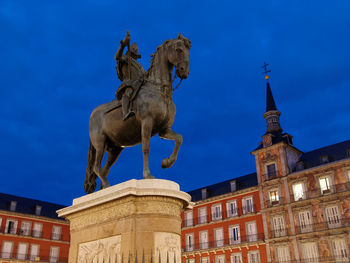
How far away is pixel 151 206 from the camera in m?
5.35

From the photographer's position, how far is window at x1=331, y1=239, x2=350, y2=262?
3042 cm

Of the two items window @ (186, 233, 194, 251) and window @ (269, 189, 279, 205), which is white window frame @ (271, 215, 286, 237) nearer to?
window @ (269, 189, 279, 205)

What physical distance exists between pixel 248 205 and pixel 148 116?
1360 inches

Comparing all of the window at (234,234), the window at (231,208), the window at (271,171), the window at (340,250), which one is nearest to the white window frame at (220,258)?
the window at (234,234)

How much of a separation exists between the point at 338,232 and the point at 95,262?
30759mm

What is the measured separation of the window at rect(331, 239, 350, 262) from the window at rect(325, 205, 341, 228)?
1.42m

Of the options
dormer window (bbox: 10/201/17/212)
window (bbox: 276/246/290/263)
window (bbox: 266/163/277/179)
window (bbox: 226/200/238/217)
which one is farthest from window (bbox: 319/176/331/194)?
dormer window (bbox: 10/201/17/212)

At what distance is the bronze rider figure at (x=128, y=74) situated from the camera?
6.06 meters

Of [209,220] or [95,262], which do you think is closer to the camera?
[95,262]

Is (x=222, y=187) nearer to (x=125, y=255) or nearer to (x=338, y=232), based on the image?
(x=338, y=232)

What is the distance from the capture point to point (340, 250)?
30891mm

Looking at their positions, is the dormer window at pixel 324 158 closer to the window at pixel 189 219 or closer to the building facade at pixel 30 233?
the window at pixel 189 219

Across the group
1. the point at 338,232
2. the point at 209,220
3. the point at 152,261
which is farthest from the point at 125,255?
the point at 209,220

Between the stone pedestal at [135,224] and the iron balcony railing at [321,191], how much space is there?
30.6m
